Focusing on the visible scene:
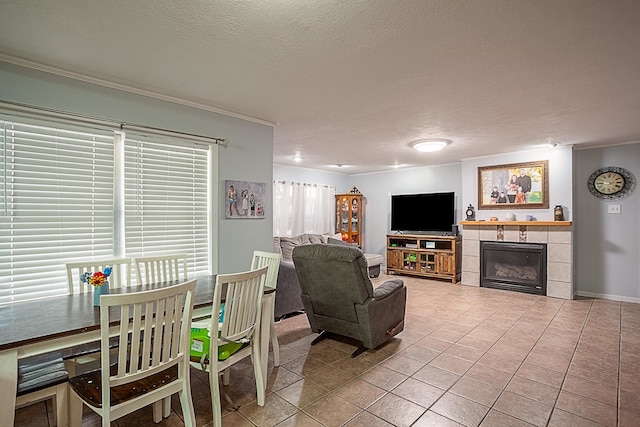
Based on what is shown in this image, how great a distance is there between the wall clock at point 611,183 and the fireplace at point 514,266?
1162mm

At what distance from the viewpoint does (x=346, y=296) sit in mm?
3049

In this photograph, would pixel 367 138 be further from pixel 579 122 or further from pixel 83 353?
pixel 83 353

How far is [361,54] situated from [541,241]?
4.75m

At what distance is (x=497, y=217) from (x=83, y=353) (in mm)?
6041

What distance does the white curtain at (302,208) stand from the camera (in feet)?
23.0

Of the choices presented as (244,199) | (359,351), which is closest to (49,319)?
(244,199)

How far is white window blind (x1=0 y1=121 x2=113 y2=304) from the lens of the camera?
7.77 feet

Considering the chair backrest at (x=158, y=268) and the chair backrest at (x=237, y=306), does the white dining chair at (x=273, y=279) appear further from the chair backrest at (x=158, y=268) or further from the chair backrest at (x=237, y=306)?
→ the chair backrest at (x=158, y=268)

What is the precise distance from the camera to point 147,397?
1689 millimetres

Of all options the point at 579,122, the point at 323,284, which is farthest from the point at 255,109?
the point at 579,122

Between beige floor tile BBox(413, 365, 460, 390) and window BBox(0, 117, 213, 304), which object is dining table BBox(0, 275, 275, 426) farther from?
beige floor tile BBox(413, 365, 460, 390)

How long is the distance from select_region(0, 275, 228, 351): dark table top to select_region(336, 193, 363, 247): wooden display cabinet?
586 centimetres

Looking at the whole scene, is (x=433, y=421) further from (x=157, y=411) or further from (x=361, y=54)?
(x=361, y=54)

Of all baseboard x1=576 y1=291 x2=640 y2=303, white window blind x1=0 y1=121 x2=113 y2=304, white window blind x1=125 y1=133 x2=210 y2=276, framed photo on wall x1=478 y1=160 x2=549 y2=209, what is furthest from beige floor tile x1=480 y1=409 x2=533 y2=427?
baseboard x1=576 y1=291 x2=640 y2=303
